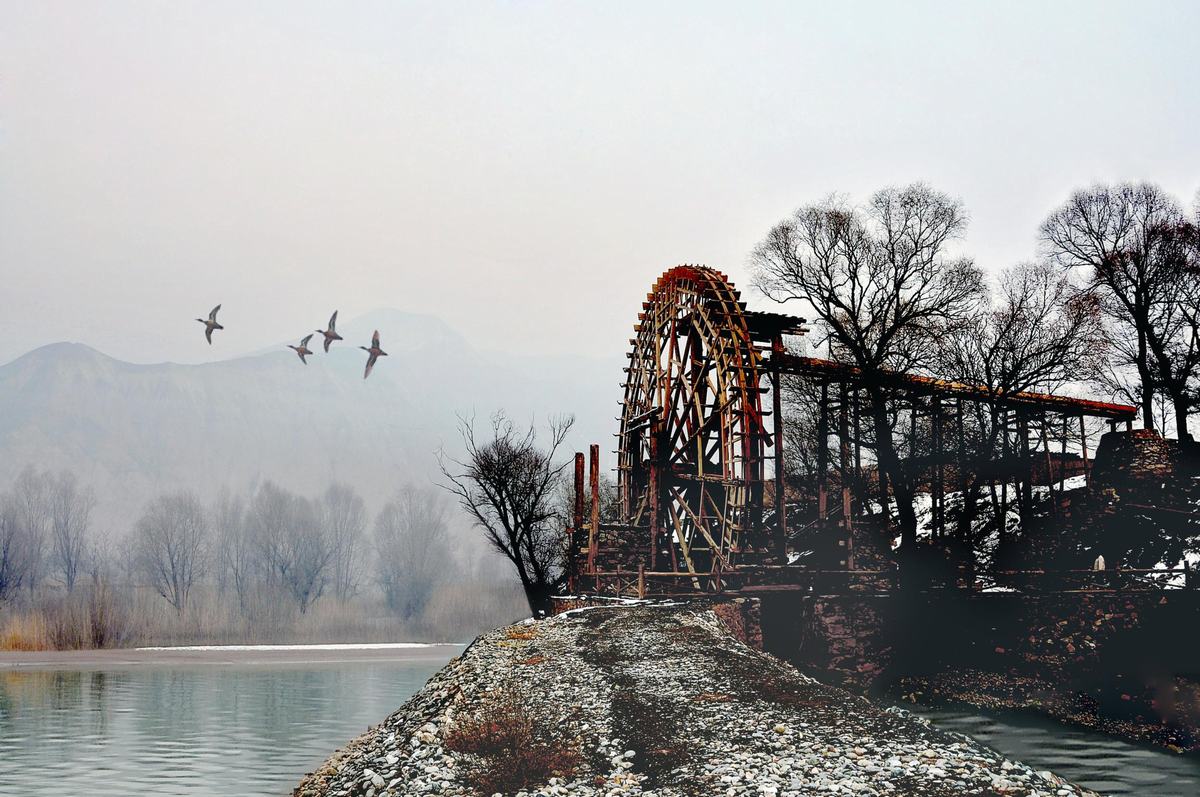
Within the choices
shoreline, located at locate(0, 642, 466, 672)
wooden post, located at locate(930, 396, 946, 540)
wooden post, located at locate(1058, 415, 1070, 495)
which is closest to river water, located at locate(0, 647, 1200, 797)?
shoreline, located at locate(0, 642, 466, 672)

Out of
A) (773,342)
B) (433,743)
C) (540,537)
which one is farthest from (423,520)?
(433,743)

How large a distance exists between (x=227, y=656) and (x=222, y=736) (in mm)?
28443

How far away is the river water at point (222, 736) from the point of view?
21.8 m

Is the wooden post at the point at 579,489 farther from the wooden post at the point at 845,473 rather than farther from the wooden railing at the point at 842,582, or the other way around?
the wooden post at the point at 845,473

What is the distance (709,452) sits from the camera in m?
38.8

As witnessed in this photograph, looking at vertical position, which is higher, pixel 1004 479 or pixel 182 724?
pixel 1004 479

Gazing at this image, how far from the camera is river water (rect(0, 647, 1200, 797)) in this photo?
21759 millimetres

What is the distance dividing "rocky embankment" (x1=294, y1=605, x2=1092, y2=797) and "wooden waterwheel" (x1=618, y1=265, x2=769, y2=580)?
9680 millimetres

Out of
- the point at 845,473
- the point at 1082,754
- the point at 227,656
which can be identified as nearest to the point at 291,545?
the point at 227,656

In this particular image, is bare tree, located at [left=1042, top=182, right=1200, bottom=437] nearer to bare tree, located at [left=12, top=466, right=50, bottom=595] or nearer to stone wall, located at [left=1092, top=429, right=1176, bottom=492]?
stone wall, located at [left=1092, top=429, right=1176, bottom=492]

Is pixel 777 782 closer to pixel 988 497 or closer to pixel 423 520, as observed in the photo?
pixel 988 497

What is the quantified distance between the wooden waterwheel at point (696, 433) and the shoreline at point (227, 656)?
1984cm

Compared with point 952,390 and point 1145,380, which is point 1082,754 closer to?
point 952,390

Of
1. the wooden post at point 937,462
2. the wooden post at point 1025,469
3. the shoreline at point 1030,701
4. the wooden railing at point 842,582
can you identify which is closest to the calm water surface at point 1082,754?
the shoreline at point 1030,701
